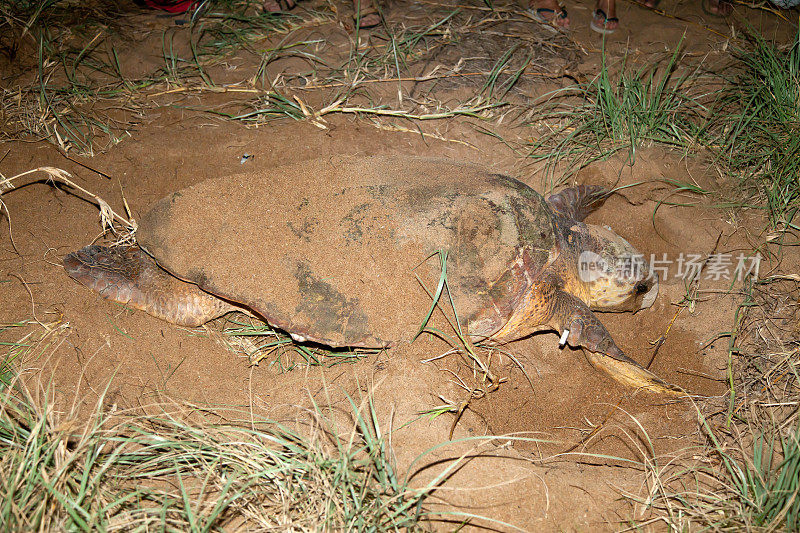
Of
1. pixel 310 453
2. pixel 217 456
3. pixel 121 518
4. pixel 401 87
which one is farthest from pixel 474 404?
pixel 401 87

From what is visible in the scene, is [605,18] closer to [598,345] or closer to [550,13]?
[550,13]

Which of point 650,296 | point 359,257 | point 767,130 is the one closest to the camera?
point 359,257

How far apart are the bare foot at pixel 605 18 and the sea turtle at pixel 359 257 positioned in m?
2.51

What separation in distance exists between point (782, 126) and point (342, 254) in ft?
8.94

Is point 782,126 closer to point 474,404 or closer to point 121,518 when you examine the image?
point 474,404

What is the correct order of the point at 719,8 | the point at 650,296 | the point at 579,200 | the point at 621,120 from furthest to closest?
1. the point at 719,8
2. the point at 621,120
3. the point at 579,200
4. the point at 650,296

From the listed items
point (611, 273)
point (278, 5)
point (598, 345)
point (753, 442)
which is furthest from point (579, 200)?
point (278, 5)

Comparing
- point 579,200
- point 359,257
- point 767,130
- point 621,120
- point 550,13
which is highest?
point 550,13

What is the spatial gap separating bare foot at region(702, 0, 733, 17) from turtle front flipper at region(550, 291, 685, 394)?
11.3ft

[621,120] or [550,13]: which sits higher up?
[550,13]

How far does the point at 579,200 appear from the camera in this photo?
2.83 m

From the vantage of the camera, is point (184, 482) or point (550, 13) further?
point (550, 13)

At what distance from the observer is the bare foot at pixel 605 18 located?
388cm

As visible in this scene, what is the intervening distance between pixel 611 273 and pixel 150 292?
239 cm
